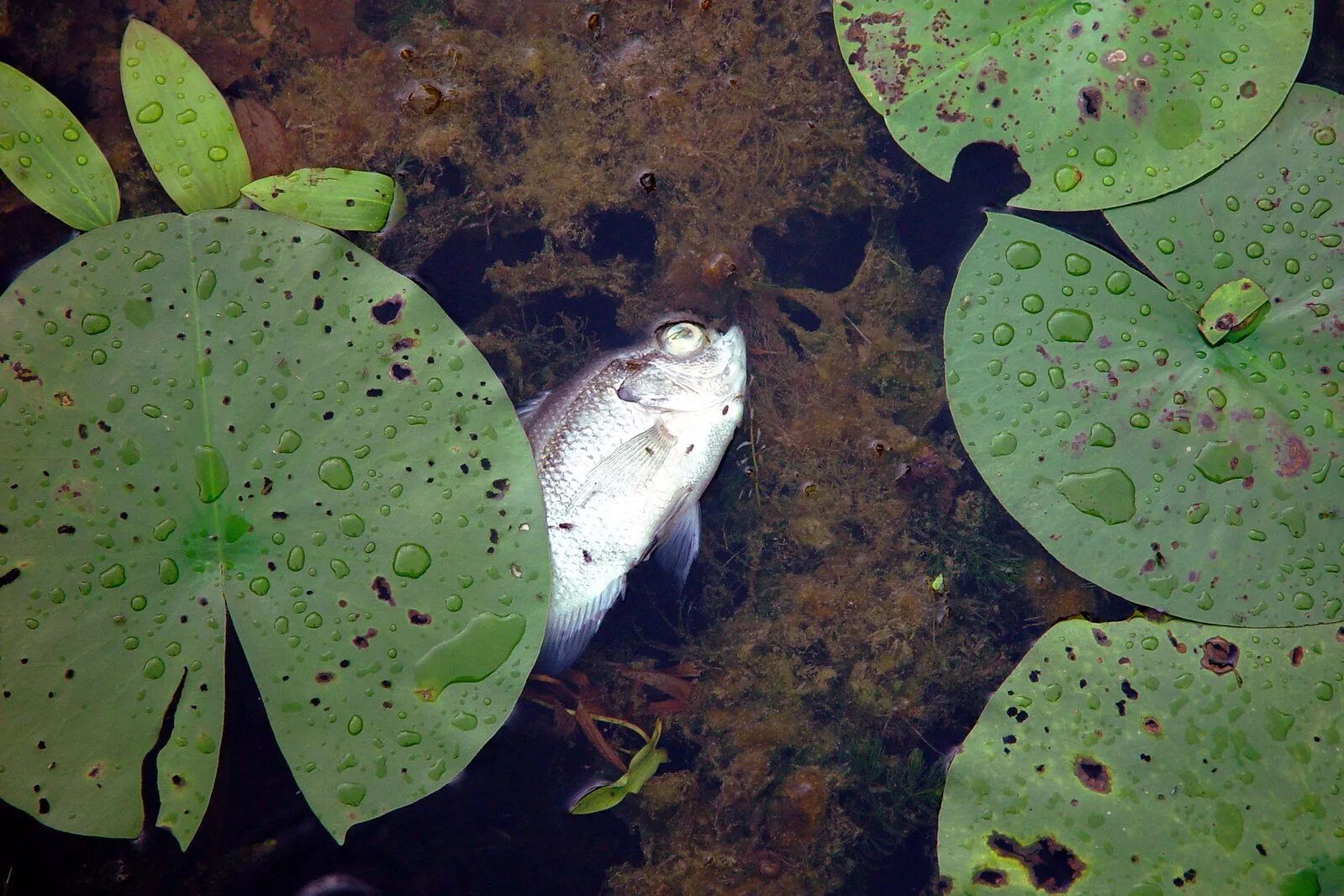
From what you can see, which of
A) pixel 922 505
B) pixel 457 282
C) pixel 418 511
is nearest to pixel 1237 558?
pixel 922 505

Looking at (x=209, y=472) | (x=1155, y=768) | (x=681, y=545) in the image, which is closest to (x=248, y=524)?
(x=209, y=472)

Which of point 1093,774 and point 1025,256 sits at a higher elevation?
point 1025,256

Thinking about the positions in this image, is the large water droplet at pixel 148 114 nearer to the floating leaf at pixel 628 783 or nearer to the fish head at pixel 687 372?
the fish head at pixel 687 372

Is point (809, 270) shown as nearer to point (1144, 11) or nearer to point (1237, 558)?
point (1144, 11)

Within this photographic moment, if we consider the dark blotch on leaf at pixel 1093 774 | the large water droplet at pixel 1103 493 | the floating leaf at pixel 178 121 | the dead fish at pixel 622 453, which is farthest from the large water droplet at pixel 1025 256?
the floating leaf at pixel 178 121

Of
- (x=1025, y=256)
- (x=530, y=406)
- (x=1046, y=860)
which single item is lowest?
(x=1046, y=860)

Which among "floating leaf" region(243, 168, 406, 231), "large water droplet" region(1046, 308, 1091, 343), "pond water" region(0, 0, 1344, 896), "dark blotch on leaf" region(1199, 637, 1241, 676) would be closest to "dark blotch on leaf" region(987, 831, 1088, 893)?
"pond water" region(0, 0, 1344, 896)

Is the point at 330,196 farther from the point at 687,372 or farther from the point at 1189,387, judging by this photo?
the point at 1189,387

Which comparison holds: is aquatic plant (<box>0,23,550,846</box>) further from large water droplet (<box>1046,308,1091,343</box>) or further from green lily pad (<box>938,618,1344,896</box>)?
large water droplet (<box>1046,308,1091,343</box>)
